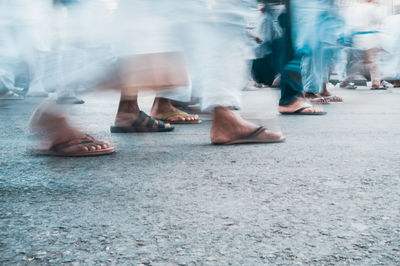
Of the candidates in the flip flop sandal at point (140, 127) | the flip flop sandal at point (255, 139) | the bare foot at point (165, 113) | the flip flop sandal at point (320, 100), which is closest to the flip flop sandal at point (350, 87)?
the flip flop sandal at point (320, 100)

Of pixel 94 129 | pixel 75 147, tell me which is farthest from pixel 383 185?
pixel 94 129

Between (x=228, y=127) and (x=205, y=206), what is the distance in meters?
1.20

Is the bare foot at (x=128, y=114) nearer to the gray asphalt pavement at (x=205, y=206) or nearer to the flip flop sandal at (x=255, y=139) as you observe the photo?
the gray asphalt pavement at (x=205, y=206)

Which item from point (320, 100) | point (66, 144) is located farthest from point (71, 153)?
point (320, 100)

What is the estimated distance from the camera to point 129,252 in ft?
3.52

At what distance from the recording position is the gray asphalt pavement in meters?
1.07

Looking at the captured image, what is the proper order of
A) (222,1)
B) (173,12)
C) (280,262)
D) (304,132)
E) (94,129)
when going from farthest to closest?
(94,129), (304,132), (222,1), (173,12), (280,262)

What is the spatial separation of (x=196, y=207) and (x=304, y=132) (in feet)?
6.26

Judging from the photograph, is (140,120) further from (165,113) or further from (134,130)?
(165,113)

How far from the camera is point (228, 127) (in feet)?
8.49

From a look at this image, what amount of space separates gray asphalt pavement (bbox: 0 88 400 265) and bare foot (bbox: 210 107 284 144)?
4.1 inches

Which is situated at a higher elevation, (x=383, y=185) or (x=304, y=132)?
(x=383, y=185)

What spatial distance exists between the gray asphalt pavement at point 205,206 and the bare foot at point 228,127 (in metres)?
0.10

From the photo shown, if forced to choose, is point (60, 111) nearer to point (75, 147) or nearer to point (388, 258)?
point (75, 147)
